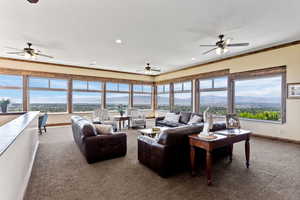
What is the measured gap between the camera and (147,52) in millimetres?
5629

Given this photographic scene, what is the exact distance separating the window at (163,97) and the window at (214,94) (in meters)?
2.71

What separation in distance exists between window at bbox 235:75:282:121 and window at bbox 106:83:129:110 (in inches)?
251

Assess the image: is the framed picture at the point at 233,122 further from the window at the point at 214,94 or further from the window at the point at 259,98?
the window at the point at 214,94

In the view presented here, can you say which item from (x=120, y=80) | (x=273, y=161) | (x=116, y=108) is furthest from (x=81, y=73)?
(x=273, y=161)

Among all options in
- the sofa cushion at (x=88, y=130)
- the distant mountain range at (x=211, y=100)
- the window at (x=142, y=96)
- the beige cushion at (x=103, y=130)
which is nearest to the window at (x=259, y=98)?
the distant mountain range at (x=211, y=100)

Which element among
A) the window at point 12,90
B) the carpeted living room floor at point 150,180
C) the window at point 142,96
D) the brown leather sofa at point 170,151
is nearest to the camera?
the carpeted living room floor at point 150,180

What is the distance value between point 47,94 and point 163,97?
6795 millimetres

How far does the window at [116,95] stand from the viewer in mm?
9062

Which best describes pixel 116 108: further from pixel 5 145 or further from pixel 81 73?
pixel 5 145

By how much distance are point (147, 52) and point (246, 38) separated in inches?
127

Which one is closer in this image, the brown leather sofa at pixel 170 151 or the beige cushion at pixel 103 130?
the brown leather sofa at pixel 170 151

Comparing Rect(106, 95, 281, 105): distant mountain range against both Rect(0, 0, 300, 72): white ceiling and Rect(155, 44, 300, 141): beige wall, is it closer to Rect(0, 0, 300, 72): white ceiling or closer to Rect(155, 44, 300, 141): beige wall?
Rect(155, 44, 300, 141): beige wall

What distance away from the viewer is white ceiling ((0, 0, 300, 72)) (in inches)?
111

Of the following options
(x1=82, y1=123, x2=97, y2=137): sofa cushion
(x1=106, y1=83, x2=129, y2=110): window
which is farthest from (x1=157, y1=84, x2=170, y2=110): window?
(x1=82, y1=123, x2=97, y2=137): sofa cushion
